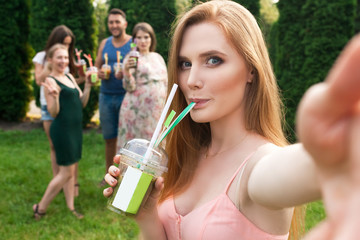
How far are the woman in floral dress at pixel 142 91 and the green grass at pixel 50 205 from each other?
87 centimetres

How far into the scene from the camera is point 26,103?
844 centimetres

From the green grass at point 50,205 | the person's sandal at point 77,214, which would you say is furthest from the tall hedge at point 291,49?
the person's sandal at point 77,214

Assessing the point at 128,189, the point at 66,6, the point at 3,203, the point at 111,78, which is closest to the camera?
the point at 128,189

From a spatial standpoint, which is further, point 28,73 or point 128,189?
point 28,73

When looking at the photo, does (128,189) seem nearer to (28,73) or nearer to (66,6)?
(66,6)

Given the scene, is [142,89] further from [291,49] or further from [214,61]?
[291,49]

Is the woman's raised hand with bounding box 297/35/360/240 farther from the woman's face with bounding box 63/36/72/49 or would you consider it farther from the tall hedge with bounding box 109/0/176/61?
the tall hedge with bounding box 109/0/176/61

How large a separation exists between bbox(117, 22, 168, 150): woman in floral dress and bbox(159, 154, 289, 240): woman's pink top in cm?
298

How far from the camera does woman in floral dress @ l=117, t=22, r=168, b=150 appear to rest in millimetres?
4285

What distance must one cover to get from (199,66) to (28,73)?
315 inches

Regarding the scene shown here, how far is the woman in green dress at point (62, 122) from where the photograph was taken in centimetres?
376

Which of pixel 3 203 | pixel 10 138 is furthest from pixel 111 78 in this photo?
pixel 10 138

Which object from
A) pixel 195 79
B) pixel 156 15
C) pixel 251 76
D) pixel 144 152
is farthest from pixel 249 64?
pixel 156 15

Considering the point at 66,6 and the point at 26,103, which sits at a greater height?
the point at 66,6
